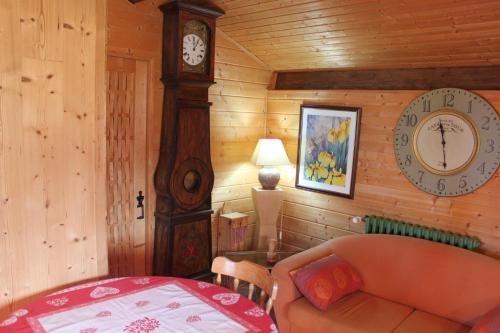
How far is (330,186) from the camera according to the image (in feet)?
12.6

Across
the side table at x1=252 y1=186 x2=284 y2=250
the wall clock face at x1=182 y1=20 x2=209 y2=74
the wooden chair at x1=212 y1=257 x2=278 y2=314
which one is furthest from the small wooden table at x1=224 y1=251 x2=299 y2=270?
the wall clock face at x1=182 y1=20 x2=209 y2=74

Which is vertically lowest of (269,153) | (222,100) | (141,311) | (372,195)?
(141,311)

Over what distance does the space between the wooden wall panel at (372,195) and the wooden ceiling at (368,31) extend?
0.30 meters

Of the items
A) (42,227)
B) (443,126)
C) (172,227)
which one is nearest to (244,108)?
(172,227)

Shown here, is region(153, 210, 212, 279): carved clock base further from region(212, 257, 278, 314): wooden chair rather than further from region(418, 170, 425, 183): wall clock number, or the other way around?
region(418, 170, 425, 183): wall clock number

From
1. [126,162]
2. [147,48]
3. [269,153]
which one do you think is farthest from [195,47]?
[269,153]

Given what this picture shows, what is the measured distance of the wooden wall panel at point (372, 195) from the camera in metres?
3.02

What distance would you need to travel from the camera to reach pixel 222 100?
3842mm

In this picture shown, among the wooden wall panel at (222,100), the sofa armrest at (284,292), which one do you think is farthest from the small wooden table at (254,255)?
the sofa armrest at (284,292)

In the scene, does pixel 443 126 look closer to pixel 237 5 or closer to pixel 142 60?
pixel 237 5

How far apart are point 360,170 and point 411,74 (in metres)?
0.86

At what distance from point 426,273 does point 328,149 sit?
1369mm

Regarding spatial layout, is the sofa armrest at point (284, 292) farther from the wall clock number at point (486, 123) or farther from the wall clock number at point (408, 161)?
the wall clock number at point (486, 123)

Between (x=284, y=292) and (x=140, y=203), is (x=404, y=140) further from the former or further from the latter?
(x=140, y=203)
